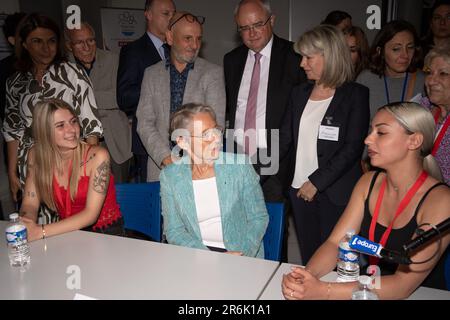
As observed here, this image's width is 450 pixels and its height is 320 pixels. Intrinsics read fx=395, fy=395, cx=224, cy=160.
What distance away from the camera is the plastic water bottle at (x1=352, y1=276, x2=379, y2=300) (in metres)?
1.41

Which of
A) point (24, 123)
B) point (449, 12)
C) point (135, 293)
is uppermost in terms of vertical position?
point (449, 12)

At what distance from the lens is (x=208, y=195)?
218 centimetres

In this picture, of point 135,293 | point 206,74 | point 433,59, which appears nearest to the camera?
point 135,293

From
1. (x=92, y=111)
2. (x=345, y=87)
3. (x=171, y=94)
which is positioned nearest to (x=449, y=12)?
(x=345, y=87)

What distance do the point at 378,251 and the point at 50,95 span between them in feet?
8.15

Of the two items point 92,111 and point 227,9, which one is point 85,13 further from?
point 92,111

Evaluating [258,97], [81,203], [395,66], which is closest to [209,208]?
[81,203]

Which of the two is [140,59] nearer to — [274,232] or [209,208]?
[209,208]

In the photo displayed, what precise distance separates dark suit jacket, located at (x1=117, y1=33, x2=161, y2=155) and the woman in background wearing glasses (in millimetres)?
270

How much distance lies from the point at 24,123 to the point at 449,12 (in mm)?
3757

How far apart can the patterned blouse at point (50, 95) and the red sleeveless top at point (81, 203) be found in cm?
60

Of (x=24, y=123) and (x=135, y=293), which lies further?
(x=24, y=123)

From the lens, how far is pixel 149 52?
3.20 metres

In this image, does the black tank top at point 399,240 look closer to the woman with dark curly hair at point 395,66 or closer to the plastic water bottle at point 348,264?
the plastic water bottle at point 348,264
